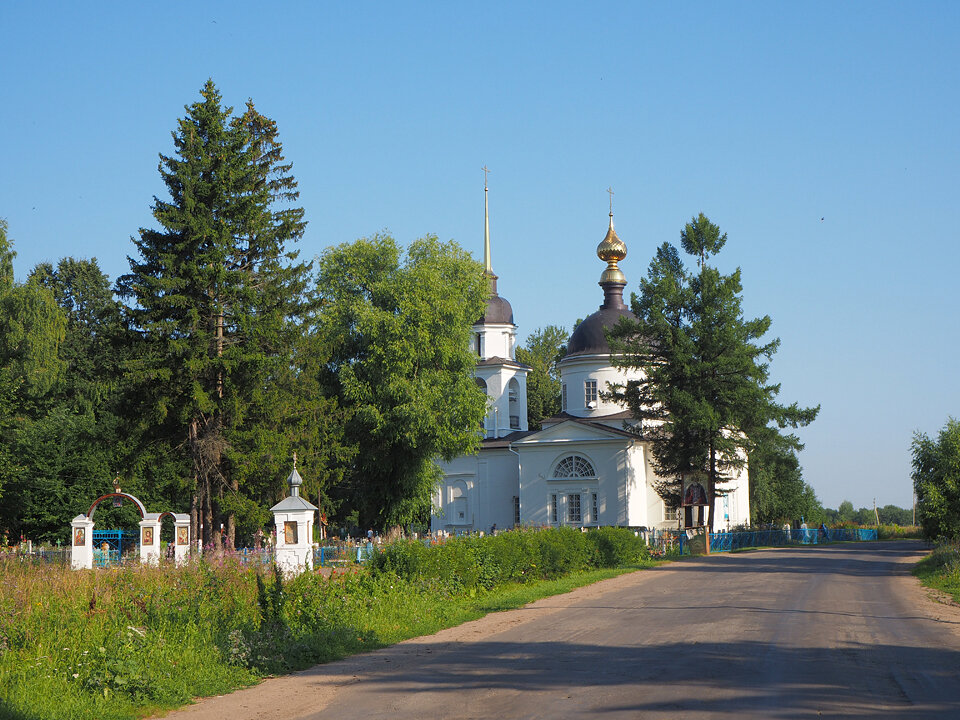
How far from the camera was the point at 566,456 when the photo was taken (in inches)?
1861

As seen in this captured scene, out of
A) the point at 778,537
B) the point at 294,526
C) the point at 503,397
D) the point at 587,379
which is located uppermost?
the point at 587,379

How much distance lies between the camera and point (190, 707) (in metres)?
9.27

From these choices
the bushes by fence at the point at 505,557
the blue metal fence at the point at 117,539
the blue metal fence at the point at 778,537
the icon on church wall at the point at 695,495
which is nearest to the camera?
the bushes by fence at the point at 505,557

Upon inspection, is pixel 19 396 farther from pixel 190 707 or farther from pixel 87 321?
pixel 190 707

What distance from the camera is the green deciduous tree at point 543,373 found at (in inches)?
3049

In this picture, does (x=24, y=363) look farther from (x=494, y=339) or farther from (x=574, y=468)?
(x=574, y=468)

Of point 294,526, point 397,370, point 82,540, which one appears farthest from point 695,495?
point 294,526

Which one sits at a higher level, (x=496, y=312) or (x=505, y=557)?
(x=496, y=312)

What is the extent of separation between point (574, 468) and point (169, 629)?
3753 cm

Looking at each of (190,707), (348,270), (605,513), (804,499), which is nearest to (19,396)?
(348,270)

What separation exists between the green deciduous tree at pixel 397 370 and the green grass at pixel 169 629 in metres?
20.1

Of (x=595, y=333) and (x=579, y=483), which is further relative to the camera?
(x=595, y=333)

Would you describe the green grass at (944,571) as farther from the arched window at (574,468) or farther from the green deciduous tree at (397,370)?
the arched window at (574,468)

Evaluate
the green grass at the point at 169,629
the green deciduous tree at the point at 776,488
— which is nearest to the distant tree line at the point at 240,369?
the green grass at the point at 169,629
